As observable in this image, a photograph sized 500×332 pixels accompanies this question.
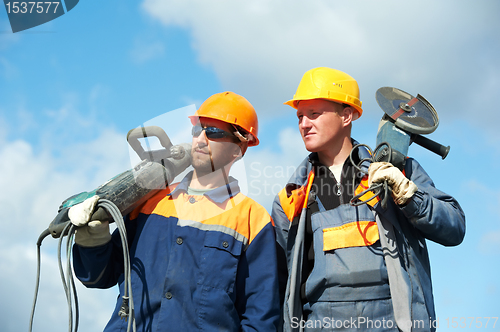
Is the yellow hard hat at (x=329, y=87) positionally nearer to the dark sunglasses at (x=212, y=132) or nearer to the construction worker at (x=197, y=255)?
the dark sunglasses at (x=212, y=132)

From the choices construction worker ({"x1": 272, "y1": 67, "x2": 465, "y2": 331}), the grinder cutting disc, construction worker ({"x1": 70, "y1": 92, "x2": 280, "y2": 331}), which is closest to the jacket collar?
construction worker ({"x1": 70, "y1": 92, "x2": 280, "y2": 331})

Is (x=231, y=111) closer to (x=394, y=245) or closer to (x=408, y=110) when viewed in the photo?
(x=408, y=110)

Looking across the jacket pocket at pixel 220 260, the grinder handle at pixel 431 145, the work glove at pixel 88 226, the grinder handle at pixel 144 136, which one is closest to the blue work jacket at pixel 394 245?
the grinder handle at pixel 431 145

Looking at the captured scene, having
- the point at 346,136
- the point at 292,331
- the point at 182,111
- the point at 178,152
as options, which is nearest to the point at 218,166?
the point at 178,152

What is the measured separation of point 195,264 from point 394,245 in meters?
1.54

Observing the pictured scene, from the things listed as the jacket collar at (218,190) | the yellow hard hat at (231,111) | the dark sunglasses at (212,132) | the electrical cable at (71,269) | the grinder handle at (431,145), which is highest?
the yellow hard hat at (231,111)

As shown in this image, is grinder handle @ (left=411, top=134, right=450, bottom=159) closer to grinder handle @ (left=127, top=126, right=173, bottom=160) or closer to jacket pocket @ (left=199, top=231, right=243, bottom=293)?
jacket pocket @ (left=199, top=231, right=243, bottom=293)

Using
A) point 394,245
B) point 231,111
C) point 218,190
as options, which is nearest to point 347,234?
point 394,245

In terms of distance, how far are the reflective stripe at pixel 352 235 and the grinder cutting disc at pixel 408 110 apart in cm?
90

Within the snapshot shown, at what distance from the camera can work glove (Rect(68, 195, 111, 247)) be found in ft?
11.0

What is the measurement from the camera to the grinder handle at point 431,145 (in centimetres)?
384

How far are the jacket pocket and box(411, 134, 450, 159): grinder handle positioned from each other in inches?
69.6

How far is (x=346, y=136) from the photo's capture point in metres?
4.20

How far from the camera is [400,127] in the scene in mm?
3789
